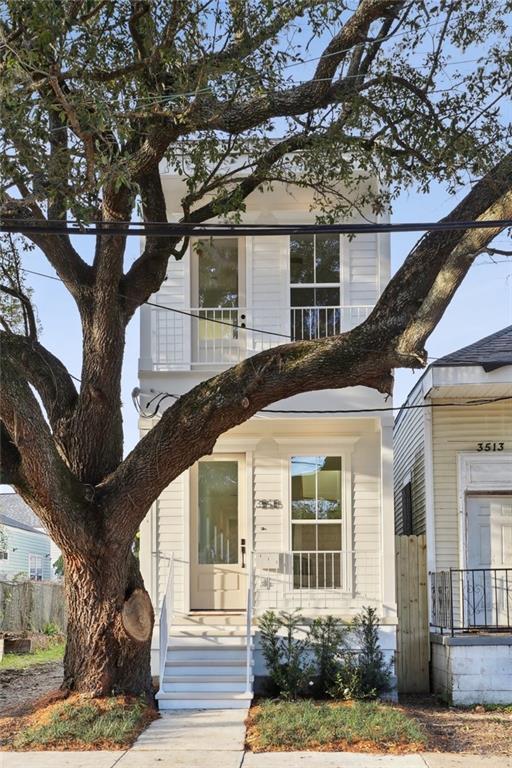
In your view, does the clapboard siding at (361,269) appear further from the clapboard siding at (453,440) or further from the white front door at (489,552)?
the white front door at (489,552)

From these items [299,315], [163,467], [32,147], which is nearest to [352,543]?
[299,315]

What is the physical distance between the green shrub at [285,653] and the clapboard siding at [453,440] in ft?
8.33

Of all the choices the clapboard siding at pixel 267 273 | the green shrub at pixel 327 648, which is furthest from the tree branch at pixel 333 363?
the clapboard siding at pixel 267 273

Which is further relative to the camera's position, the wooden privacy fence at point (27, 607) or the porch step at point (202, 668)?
the wooden privacy fence at point (27, 607)

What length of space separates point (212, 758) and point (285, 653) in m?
3.44

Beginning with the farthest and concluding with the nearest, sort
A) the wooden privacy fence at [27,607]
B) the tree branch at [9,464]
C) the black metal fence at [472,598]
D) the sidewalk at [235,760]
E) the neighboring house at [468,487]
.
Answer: the wooden privacy fence at [27,607]
the black metal fence at [472,598]
the neighboring house at [468,487]
the tree branch at [9,464]
the sidewalk at [235,760]

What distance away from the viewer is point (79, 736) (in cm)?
896

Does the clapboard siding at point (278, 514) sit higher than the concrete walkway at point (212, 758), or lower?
higher

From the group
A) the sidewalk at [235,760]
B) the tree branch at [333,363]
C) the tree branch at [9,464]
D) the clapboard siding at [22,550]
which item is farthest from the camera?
the clapboard siding at [22,550]

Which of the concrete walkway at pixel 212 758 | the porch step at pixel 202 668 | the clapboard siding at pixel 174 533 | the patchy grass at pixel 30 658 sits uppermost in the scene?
the clapboard siding at pixel 174 533

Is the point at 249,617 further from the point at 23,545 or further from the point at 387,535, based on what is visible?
the point at 23,545

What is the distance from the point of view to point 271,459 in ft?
44.2

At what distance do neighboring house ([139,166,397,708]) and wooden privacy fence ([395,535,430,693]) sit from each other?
1.77 feet

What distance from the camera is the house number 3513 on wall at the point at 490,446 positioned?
44.3 feet
